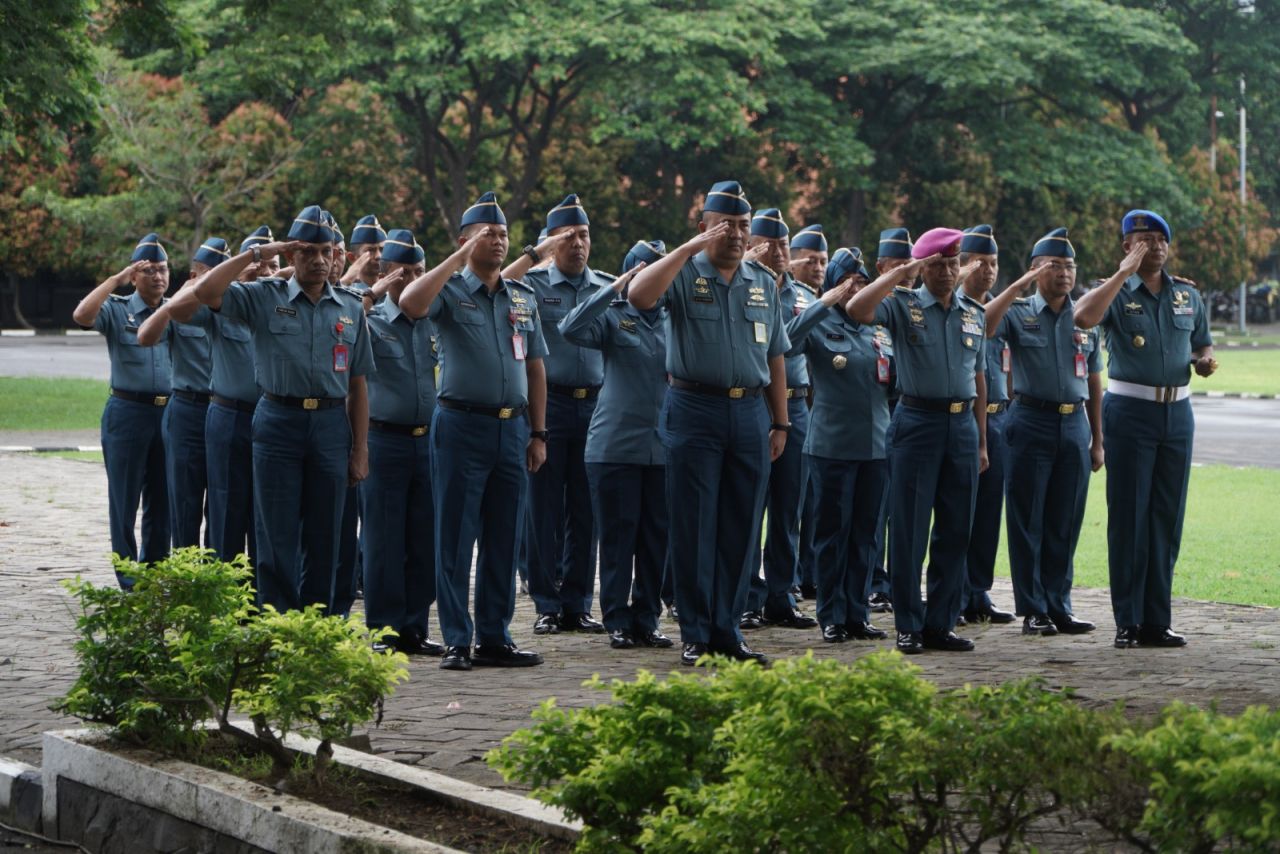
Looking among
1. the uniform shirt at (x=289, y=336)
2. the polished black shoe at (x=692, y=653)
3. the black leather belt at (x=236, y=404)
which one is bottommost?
the polished black shoe at (x=692, y=653)

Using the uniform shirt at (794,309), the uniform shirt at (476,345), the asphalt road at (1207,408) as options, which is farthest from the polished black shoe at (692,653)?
the asphalt road at (1207,408)

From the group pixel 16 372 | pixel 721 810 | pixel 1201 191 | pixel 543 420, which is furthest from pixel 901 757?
pixel 1201 191

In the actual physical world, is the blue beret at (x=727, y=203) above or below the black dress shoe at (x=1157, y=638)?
above

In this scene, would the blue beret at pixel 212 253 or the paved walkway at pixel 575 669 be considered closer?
the paved walkway at pixel 575 669

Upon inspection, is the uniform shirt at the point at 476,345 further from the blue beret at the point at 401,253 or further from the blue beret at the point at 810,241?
the blue beret at the point at 810,241

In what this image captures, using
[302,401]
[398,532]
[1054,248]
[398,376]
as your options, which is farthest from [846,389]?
[302,401]

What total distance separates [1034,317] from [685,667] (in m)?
2.75

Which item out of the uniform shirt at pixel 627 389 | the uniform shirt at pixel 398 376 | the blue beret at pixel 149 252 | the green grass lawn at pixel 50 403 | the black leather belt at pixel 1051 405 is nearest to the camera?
the uniform shirt at pixel 398 376

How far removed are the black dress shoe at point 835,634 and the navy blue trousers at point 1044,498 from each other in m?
1.03

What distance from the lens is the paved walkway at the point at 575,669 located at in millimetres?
6898

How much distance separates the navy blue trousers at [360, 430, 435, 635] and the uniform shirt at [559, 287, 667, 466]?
2.92 ft

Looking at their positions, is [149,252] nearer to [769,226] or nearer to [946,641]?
[769,226]

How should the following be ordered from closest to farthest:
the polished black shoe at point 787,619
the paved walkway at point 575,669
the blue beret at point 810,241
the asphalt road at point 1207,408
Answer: the paved walkway at point 575,669 < the polished black shoe at point 787,619 < the blue beret at point 810,241 < the asphalt road at point 1207,408

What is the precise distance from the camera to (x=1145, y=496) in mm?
9023
